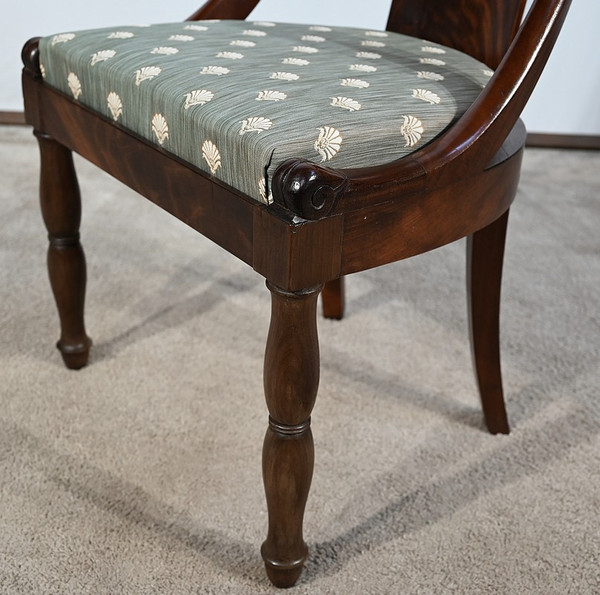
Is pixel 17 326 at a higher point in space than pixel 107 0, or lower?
lower

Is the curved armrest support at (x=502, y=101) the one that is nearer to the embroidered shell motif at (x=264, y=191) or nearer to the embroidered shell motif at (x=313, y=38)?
the embroidered shell motif at (x=264, y=191)

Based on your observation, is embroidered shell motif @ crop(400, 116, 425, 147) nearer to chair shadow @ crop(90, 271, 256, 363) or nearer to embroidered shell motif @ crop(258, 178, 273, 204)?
embroidered shell motif @ crop(258, 178, 273, 204)

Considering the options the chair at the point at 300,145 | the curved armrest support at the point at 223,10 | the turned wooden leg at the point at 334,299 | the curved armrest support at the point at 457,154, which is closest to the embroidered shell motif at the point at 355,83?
the chair at the point at 300,145

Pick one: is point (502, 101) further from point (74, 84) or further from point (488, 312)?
point (74, 84)

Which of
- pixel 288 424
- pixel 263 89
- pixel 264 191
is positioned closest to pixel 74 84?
pixel 263 89

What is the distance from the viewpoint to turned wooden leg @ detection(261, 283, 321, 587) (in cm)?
86

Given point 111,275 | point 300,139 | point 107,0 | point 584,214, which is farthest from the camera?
point 107,0

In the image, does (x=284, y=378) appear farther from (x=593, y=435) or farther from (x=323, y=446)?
(x=593, y=435)

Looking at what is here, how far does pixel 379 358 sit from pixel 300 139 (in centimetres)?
73

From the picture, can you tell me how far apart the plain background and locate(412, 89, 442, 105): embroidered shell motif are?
1.62 meters

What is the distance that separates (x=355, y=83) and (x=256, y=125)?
0.18 meters

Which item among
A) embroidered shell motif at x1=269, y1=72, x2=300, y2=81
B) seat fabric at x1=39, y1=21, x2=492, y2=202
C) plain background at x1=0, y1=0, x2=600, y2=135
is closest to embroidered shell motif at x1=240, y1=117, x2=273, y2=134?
seat fabric at x1=39, y1=21, x2=492, y2=202

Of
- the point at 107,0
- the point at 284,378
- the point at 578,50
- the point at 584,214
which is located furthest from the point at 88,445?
the point at 578,50

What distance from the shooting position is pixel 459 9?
4.02 ft
